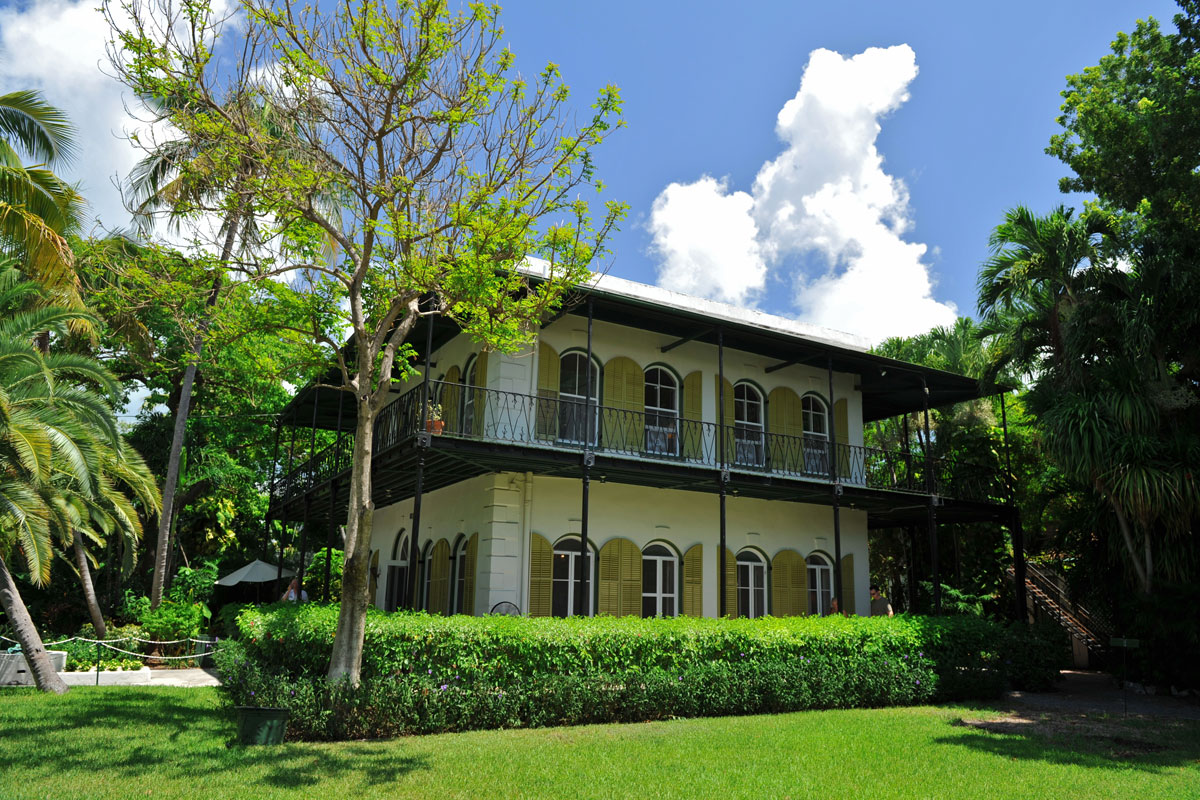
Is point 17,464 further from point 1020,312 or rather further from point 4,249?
point 1020,312

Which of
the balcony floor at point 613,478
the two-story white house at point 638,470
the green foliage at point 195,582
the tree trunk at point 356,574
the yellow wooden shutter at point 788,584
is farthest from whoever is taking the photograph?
the green foliage at point 195,582

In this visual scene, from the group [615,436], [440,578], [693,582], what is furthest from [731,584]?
[440,578]

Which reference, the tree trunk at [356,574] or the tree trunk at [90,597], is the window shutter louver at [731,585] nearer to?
the tree trunk at [356,574]

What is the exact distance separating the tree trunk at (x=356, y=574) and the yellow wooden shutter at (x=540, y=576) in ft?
15.3

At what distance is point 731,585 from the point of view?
50.3ft

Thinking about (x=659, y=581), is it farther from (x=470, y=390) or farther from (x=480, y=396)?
(x=470, y=390)

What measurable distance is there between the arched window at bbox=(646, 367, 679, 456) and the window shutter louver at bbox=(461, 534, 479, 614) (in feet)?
11.9

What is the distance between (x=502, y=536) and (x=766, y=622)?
4.50 m

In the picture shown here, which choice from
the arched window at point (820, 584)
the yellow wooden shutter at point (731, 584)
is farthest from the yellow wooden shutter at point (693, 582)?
the arched window at point (820, 584)

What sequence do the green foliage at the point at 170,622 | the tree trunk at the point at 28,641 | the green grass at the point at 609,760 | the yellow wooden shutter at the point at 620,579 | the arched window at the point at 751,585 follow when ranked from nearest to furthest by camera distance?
1. the green grass at the point at 609,760
2. the tree trunk at the point at 28,641
3. the yellow wooden shutter at the point at 620,579
4. the arched window at the point at 751,585
5. the green foliage at the point at 170,622

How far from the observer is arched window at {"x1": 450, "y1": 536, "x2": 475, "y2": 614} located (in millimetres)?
14352

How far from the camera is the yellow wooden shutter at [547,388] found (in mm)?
13805

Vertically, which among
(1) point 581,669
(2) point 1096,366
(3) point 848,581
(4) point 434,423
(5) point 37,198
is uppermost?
(5) point 37,198

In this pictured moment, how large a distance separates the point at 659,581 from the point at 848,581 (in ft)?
16.2
